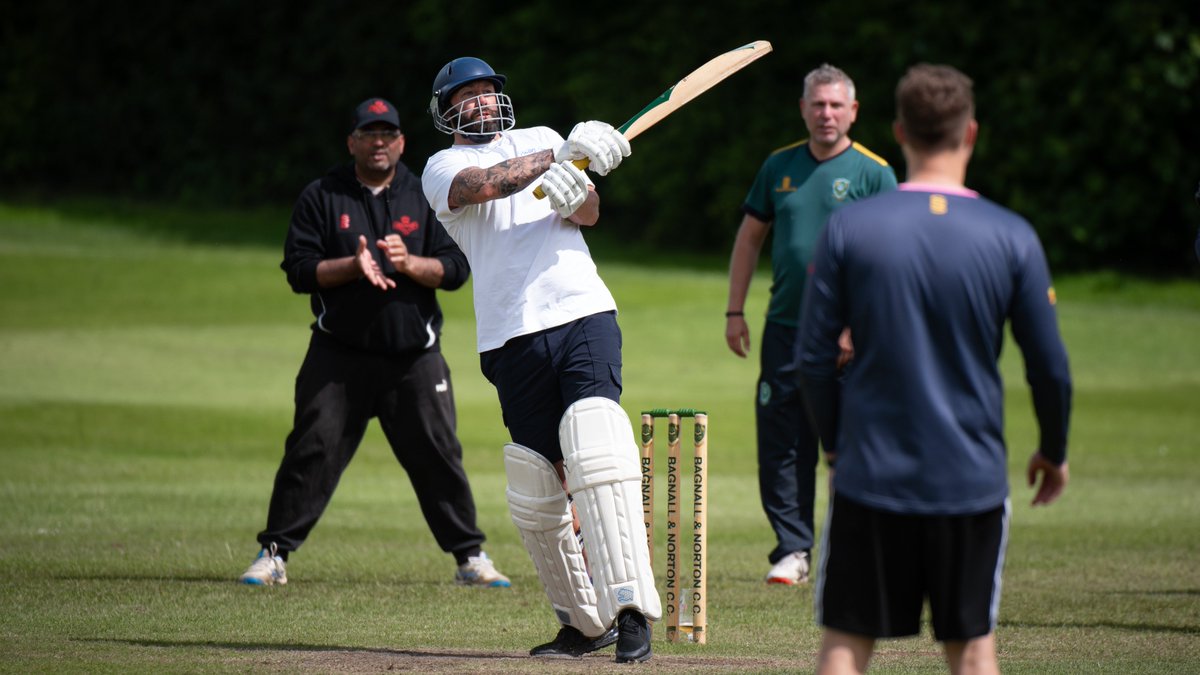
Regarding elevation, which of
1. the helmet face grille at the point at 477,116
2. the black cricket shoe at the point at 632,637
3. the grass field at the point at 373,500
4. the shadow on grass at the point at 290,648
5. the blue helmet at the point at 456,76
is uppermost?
the blue helmet at the point at 456,76

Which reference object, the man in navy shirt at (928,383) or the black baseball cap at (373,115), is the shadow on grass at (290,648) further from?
the black baseball cap at (373,115)

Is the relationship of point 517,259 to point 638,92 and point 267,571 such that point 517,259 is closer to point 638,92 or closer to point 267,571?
point 267,571

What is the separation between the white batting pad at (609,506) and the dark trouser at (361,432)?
228cm

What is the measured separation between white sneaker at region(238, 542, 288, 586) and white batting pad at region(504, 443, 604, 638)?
2075mm

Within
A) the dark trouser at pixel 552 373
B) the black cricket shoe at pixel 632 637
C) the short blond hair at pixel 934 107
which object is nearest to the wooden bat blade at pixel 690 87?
the dark trouser at pixel 552 373

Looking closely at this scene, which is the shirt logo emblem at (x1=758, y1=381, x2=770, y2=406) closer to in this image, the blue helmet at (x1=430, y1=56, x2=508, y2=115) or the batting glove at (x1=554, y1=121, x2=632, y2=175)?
the blue helmet at (x1=430, y1=56, x2=508, y2=115)

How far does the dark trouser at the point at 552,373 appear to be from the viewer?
17.4ft

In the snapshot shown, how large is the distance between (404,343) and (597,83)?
21.5m

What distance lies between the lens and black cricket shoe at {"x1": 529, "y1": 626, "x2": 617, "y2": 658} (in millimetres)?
5359

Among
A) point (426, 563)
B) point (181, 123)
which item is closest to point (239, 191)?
point (181, 123)

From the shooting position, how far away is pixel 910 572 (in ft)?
12.1

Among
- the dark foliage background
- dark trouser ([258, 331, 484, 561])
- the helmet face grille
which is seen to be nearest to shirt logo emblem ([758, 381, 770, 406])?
dark trouser ([258, 331, 484, 561])

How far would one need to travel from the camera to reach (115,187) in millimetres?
35344

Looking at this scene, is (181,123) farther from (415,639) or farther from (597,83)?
(415,639)
